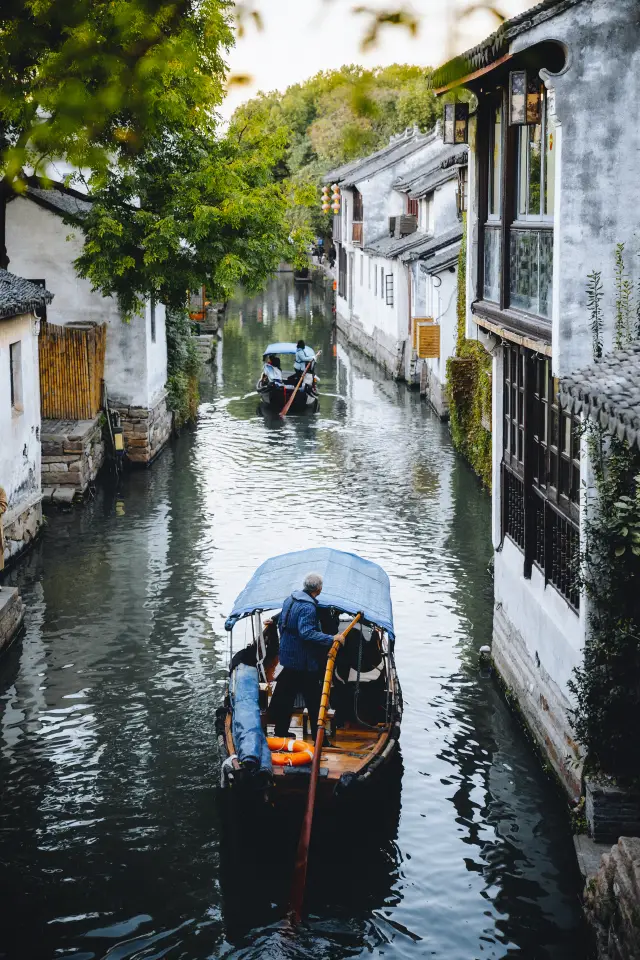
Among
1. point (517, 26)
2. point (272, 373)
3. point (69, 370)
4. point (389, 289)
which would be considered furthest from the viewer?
point (389, 289)

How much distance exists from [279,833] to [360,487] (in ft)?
45.7

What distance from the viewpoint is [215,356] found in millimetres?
43750

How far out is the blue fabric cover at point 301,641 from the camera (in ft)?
35.2

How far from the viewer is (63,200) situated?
24859 mm

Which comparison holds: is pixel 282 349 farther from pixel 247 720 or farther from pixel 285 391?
pixel 247 720

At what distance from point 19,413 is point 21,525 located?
181cm

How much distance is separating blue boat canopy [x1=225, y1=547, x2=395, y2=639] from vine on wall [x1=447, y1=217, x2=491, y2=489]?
947cm

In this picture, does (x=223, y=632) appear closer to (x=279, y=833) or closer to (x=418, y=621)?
(x=418, y=621)

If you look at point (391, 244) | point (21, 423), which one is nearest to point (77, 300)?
point (21, 423)

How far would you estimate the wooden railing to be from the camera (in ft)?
77.4

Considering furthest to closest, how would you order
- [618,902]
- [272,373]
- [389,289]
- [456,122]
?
1. [389,289]
2. [272,373]
3. [456,122]
4. [618,902]

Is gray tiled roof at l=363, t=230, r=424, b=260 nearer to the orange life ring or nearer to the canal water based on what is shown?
the canal water

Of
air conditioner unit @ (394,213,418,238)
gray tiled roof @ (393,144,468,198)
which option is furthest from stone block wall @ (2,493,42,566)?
air conditioner unit @ (394,213,418,238)

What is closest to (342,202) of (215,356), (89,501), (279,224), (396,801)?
(215,356)
